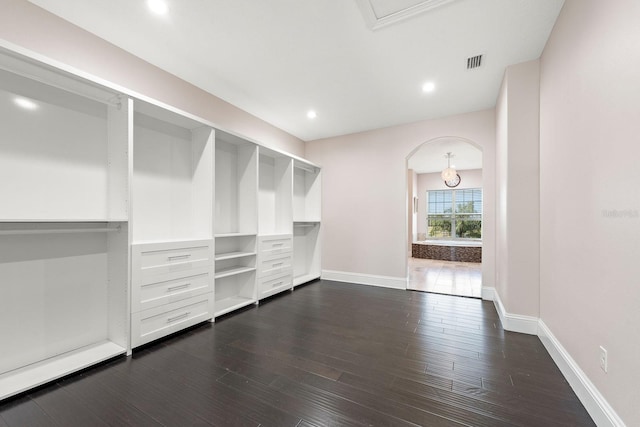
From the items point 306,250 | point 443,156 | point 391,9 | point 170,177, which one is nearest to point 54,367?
point 170,177

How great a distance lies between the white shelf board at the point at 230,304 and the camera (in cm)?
303

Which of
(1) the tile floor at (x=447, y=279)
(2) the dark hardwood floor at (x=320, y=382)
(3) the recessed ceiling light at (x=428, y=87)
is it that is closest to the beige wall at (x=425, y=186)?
(1) the tile floor at (x=447, y=279)

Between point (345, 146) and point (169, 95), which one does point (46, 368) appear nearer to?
point (169, 95)

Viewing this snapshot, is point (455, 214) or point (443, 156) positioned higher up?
point (443, 156)

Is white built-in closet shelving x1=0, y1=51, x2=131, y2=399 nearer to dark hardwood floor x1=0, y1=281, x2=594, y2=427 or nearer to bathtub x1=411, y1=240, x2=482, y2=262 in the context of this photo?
dark hardwood floor x1=0, y1=281, x2=594, y2=427

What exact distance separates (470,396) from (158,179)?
3.22m

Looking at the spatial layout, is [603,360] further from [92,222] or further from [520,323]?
[92,222]

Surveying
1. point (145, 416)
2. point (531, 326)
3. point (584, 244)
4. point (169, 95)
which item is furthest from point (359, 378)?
point (169, 95)

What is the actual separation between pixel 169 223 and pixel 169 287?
2.39 ft

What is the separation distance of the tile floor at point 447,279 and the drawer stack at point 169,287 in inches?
128

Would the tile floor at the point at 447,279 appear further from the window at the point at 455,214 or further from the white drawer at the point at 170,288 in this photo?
the white drawer at the point at 170,288

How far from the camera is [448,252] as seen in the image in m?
7.57

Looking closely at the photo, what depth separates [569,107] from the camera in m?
1.87

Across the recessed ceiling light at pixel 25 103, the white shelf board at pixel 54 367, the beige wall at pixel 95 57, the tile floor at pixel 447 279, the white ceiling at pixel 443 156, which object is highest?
the white ceiling at pixel 443 156
